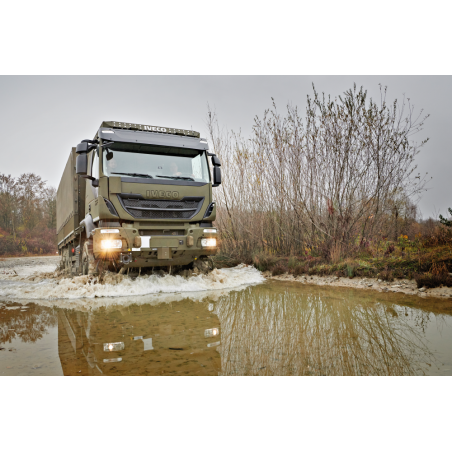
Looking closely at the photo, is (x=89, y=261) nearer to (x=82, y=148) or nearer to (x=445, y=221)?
(x=82, y=148)

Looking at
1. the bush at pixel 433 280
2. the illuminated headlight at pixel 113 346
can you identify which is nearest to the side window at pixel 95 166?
the illuminated headlight at pixel 113 346

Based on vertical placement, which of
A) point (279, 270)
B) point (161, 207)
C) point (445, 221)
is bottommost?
point (279, 270)

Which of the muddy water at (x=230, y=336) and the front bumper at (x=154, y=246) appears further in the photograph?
the front bumper at (x=154, y=246)

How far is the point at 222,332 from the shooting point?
3818 millimetres

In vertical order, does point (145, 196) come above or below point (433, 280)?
above

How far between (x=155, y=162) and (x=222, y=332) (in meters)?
4.14

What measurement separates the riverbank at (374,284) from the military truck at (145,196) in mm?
2414

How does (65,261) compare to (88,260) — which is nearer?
(88,260)

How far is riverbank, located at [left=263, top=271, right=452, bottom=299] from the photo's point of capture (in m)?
5.84

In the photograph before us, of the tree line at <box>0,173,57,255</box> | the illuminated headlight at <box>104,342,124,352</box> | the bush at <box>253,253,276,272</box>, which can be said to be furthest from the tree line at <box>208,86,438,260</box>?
the tree line at <box>0,173,57,255</box>

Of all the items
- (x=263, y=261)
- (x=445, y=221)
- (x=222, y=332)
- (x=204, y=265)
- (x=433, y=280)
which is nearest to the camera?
(x=222, y=332)

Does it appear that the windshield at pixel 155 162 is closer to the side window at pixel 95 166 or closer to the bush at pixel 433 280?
the side window at pixel 95 166

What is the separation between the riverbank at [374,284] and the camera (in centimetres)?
584

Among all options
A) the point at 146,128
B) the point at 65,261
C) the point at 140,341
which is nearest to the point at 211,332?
the point at 140,341
